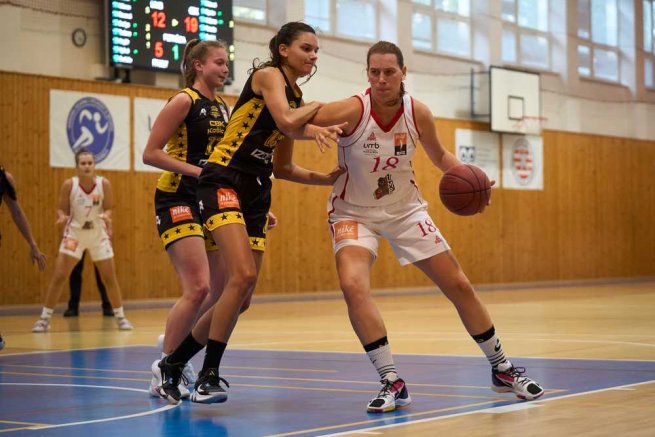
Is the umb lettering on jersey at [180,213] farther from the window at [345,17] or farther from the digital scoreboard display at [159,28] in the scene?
the window at [345,17]

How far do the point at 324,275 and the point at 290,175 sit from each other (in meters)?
13.6

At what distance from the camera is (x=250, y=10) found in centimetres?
1828

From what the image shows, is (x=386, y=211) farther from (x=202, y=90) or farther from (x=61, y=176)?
(x=61, y=176)

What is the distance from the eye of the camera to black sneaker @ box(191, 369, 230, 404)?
5.31 meters

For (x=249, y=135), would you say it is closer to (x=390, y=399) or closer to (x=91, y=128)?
(x=390, y=399)

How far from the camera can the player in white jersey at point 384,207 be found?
543 cm

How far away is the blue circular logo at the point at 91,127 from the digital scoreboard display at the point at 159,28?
75 cm

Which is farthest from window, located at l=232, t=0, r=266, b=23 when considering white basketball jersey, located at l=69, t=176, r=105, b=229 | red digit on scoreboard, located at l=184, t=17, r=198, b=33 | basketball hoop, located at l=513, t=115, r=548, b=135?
basketball hoop, located at l=513, t=115, r=548, b=135

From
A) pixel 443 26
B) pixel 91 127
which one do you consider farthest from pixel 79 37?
pixel 443 26

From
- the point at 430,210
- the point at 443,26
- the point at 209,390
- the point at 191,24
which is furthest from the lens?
the point at 443,26

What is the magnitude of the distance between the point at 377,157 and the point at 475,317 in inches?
38.5

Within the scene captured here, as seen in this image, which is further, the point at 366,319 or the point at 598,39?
the point at 598,39

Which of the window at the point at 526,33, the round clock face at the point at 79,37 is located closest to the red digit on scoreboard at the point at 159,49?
the round clock face at the point at 79,37

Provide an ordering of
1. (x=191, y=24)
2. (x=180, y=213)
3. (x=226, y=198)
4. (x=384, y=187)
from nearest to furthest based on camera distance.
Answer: (x=226, y=198), (x=384, y=187), (x=180, y=213), (x=191, y=24)
